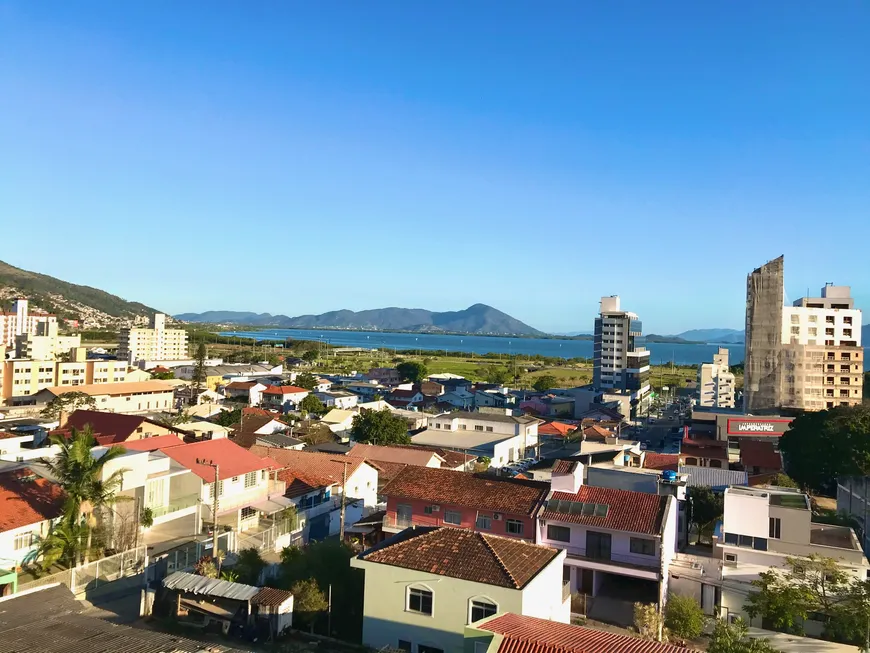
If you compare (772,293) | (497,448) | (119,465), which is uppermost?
(772,293)

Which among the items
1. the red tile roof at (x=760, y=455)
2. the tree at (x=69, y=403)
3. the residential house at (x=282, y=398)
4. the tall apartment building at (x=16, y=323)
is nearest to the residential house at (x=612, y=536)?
the red tile roof at (x=760, y=455)

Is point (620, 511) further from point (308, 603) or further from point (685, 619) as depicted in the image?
point (308, 603)

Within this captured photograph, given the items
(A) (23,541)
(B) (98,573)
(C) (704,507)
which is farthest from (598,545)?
(A) (23,541)

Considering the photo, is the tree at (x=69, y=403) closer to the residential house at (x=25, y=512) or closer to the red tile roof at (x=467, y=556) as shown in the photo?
the residential house at (x=25, y=512)

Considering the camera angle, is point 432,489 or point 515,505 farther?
point 432,489

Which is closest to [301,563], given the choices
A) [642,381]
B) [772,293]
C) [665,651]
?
[665,651]

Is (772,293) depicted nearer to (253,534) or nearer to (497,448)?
(497,448)

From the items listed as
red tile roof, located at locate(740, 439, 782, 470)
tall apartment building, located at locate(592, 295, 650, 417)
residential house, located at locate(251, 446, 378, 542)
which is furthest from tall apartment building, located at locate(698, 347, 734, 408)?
residential house, located at locate(251, 446, 378, 542)

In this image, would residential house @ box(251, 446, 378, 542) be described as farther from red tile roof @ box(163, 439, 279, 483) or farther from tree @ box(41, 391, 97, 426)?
tree @ box(41, 391, 97, 426)
